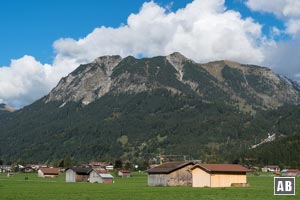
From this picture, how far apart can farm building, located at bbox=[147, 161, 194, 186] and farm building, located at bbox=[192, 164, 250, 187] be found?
487 inches

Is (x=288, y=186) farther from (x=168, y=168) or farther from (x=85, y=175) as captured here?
(x=85, y=175)

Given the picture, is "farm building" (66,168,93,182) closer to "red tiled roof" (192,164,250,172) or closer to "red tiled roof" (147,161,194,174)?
"red tiled roof" (147,161,194,174)

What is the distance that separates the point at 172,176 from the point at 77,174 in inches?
1672

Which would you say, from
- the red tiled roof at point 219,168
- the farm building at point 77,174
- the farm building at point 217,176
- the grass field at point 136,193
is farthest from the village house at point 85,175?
the grass field at point 136,193

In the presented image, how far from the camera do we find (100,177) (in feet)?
378

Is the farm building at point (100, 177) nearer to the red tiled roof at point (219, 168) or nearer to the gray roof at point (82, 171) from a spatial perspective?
the gray roof at point (82, 171)

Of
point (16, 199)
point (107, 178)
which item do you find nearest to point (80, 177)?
point (107, 178)

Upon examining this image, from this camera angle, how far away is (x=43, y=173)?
502 ft

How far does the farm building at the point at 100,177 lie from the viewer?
113812 mm

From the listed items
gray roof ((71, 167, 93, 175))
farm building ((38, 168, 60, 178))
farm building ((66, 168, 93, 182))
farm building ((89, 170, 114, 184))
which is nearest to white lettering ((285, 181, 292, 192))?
farm building ((89, 170, 114, 184))

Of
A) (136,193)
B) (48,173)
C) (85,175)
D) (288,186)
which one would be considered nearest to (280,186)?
(288,186)

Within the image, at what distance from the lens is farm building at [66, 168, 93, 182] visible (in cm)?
12625

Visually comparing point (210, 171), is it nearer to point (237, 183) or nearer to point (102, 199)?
point (237, 183)

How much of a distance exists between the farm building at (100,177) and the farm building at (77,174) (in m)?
4.18
